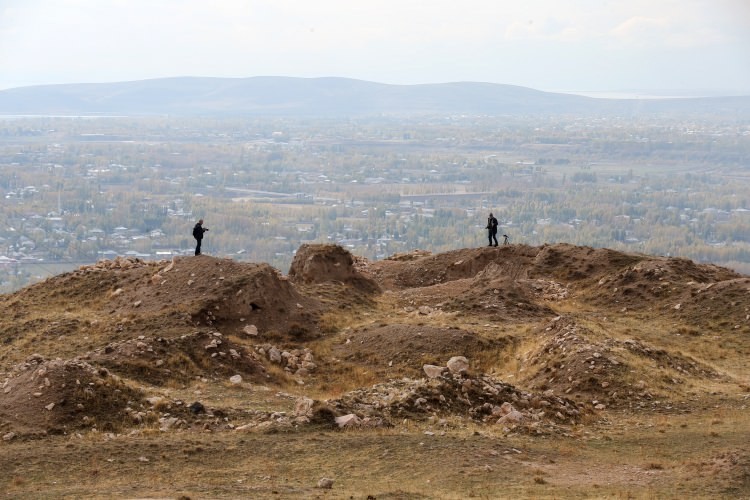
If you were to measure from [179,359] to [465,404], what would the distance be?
612 cm

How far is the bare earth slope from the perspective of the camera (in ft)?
47.2

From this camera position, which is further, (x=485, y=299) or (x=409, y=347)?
(x=485, y=299)

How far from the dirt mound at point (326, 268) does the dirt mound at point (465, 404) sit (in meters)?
11.1

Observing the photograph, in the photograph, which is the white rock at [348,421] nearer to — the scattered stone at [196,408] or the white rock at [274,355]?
the scattered stone at [196,408]

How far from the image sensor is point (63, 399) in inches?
653

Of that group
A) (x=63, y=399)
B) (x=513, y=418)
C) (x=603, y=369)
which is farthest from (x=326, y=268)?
(x=63, y=399)

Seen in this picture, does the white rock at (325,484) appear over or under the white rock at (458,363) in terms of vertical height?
over

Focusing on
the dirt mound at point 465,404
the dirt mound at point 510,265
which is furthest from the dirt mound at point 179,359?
the dirt mound at point 510,265

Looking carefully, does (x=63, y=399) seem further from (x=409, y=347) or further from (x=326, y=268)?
(x=326, y=268)

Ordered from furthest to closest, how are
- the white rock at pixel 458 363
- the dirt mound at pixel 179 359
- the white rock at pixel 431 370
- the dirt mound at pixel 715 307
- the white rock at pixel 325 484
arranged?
1. the dirt mound at pixel 715 307
2. the white rock at pixel 458 363
3. the white rock at pixel 431 370
4. the dirt mound at pixel 179 359
5. the white rock at pixel 325 484

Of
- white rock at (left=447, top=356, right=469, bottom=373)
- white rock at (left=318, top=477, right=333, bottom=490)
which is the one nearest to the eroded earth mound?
white rock at (left=447, top=356, right=469, bottom=373)

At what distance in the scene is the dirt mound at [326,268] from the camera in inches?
1161

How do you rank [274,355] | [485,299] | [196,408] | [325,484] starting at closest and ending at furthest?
[325,484] → [196,408] → [274,355] → [485,299]

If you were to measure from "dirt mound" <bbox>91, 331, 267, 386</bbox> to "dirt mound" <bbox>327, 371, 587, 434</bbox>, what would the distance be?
3.48 meters
